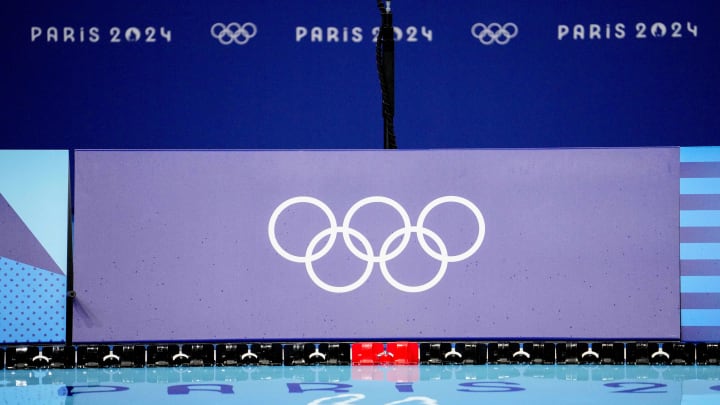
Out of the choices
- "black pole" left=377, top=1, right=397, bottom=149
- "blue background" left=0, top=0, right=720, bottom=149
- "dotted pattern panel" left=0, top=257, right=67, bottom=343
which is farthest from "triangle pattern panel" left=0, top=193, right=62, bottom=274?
"blue background" left=0, top=0, right=720, bottom=149

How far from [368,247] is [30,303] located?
1671mm

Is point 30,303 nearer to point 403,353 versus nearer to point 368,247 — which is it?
point 368,247

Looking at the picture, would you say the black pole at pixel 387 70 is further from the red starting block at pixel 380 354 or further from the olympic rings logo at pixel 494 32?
the olympic rings logo at pixel 494 32

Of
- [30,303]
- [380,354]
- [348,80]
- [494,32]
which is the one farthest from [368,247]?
[494,32]

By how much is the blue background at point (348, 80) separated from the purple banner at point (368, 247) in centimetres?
240

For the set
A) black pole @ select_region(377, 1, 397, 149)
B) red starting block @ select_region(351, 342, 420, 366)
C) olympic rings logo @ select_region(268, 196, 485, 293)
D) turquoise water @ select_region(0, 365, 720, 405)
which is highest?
black pole @ select_region(377, 1, 397, 149)

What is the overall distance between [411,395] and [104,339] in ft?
5.33

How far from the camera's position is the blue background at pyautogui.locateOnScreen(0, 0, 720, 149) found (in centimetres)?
742

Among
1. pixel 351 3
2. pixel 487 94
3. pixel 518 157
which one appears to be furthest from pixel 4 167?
pixel 487 94

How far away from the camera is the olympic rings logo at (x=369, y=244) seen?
5074 millimetres

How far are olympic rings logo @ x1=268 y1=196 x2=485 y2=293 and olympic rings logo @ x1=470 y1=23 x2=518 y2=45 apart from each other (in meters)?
2.70

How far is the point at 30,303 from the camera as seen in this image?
5039 mm

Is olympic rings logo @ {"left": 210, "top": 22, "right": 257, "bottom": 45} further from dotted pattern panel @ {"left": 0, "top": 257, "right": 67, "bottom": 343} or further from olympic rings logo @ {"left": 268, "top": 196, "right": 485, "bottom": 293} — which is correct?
dotted pattern panel @ {"left": 0, "top": 257, "right": 67, "bottom": 343}

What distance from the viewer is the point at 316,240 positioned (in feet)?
16.7
